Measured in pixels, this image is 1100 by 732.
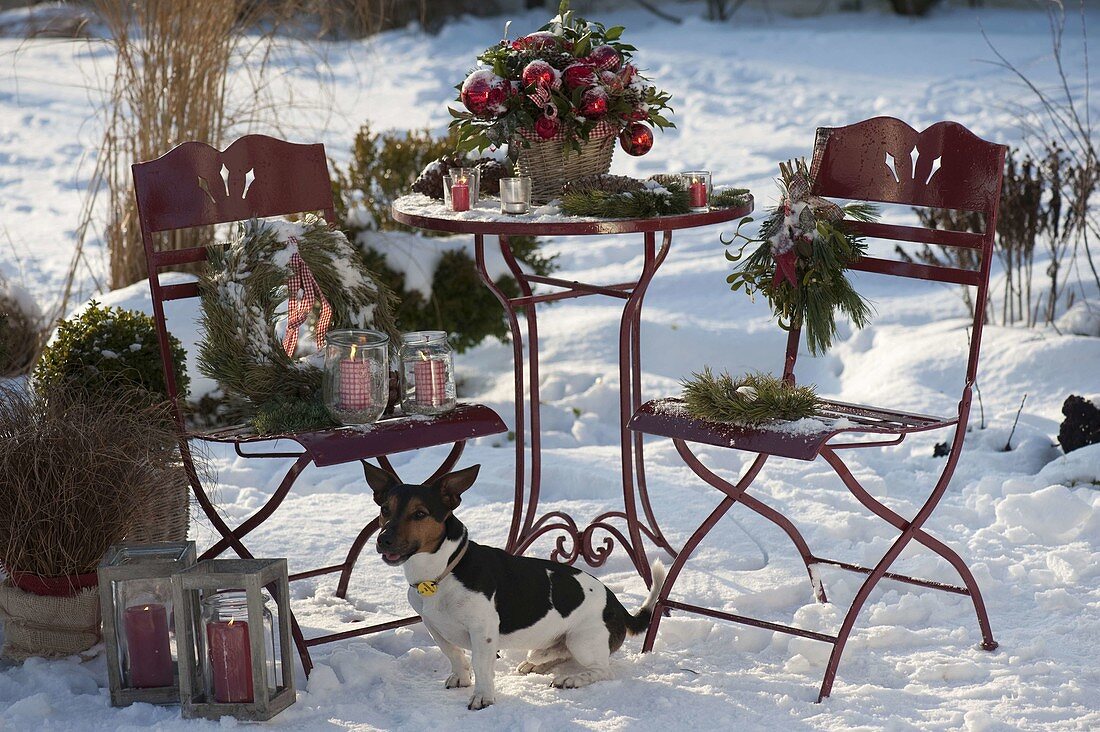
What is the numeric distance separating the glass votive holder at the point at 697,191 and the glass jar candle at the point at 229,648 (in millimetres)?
1548

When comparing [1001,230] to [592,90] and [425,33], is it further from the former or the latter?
[425,33]

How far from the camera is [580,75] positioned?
3.67 meters

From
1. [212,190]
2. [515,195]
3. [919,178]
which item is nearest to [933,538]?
[919,178]

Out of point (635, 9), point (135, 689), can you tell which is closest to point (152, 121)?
point (135, 689)

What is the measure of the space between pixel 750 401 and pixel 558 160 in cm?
98

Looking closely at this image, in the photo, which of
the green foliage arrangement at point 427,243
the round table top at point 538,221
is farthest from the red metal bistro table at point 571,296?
the green foliage arrangement at point 427,243

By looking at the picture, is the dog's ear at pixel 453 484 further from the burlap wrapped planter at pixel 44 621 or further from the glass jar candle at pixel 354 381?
the burlap wrapped planter at pixel 44 621

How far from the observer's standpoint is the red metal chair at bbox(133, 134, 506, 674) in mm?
3338

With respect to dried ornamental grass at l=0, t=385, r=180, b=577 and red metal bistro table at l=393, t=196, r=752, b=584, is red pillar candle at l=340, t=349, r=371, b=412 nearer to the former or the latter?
red metal bistro table at l=393, t=196, r=752, b=584

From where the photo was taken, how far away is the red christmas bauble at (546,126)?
3666 millimetres

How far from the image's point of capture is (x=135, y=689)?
3.22m

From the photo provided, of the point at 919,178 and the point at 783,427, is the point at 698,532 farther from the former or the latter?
the point at 919,178

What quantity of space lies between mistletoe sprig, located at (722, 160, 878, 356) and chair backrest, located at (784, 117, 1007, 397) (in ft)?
Result: 0.18

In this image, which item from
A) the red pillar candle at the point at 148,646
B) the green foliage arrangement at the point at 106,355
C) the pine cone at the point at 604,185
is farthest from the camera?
the green foliage arrangement at the point at 106,355
